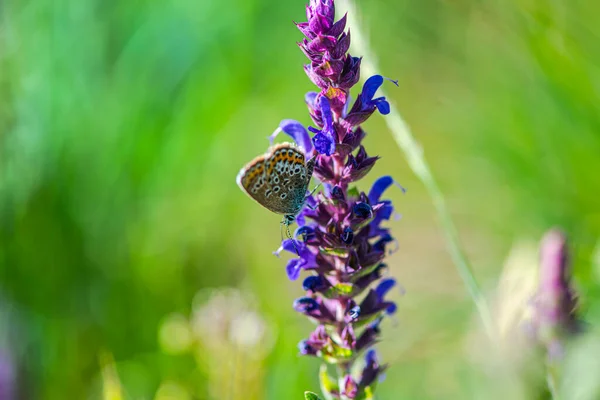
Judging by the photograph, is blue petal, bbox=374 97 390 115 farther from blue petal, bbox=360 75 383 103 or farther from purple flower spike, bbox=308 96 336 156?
purple flower spike, bbox=308 96 336 156

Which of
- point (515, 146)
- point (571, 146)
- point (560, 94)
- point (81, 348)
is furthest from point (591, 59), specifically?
point (81, 348)

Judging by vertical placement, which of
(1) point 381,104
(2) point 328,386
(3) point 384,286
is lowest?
(2) point 328,386

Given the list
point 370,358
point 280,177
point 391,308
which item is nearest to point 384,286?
point 391,308

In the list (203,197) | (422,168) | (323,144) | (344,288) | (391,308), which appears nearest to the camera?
(323,144)

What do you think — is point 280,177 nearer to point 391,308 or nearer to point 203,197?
point 391,308

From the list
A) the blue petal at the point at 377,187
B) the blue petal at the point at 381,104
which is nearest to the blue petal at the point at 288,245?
the blue petal at the point at 377,187

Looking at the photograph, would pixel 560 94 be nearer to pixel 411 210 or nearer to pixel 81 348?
pixel 411 210

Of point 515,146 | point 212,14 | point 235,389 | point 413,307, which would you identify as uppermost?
point 212,14
